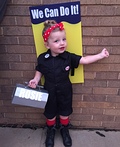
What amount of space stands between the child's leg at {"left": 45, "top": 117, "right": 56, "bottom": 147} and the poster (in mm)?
833

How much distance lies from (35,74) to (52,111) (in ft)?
1.47

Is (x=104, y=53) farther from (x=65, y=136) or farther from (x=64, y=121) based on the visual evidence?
(x=65, y=136)

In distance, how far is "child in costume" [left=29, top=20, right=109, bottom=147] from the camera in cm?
212

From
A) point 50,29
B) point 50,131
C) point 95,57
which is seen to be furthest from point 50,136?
point 50,29

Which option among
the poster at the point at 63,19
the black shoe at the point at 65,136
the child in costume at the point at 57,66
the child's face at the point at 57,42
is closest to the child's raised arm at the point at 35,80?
the child in costume at the point at 57,66

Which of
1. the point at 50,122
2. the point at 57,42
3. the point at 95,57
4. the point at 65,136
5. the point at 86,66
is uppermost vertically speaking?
the point at 57,42

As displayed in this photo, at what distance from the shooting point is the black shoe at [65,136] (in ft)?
8.29

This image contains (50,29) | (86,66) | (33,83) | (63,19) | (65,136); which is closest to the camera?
(50,29)

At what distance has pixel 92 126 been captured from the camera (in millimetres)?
2807

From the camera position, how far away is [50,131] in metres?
2.63

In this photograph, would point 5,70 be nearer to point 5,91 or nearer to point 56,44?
point 5,91

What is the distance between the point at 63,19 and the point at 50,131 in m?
1.27

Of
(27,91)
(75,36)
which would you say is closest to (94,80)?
(75,36)

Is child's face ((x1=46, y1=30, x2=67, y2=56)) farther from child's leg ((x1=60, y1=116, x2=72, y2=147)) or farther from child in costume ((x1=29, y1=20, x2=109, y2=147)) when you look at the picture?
child's leg ((x1=60, y1=116, x2=72, y2=147))
